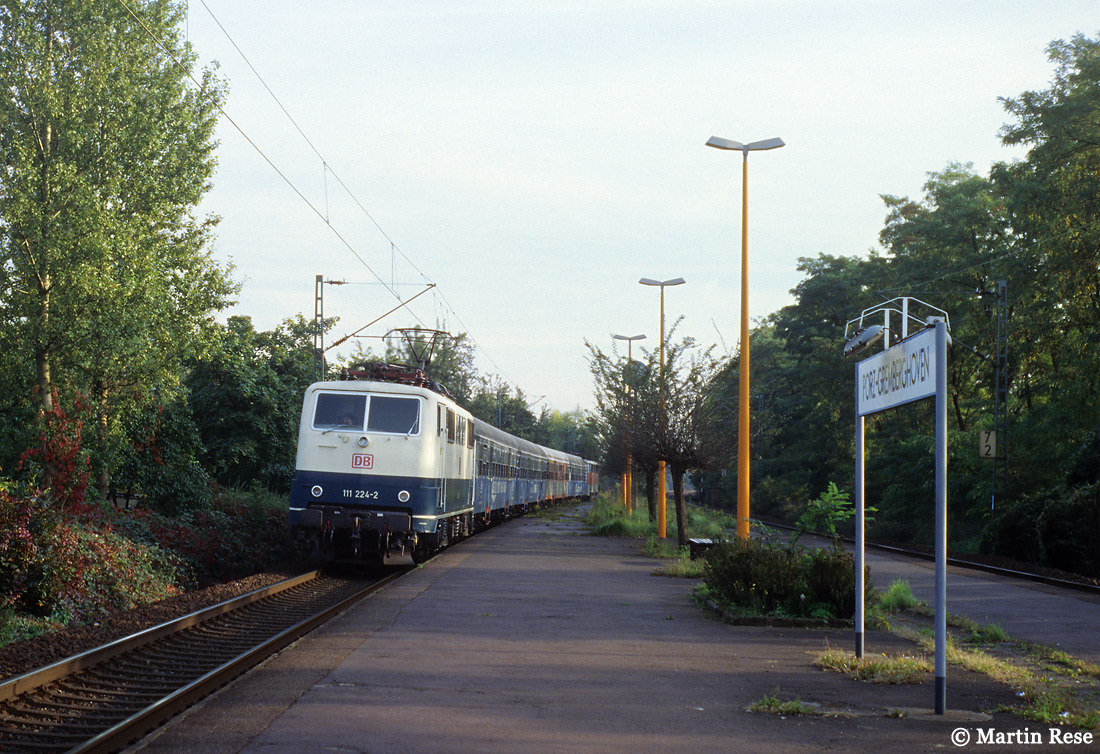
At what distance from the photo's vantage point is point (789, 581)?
12.6 metres

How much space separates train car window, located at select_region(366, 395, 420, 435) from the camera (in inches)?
697

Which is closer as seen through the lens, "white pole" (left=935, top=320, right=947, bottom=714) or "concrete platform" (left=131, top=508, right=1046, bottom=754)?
"concrete platform" (left=131, top=508, right=1046, bottom=754)

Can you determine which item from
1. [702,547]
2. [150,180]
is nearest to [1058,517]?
[702,547]

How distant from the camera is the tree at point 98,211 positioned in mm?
18078

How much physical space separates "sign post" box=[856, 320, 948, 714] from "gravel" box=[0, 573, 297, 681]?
7.05m

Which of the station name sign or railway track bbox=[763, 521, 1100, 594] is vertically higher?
the station name sign

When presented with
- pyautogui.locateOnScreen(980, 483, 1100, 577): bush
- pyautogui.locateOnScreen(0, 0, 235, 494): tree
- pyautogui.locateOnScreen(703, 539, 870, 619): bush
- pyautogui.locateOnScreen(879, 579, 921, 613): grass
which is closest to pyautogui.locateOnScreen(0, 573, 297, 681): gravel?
pyautogui.locateOnScreen(0, 0, 235, 494): tree

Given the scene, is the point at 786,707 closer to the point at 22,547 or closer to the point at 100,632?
the point at 100,632

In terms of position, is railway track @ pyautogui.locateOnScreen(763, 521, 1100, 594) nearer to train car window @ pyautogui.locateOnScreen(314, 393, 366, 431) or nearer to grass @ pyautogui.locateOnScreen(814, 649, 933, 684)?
grass @ pyautogui.locateOnScreen(814, 649, 933, 684)

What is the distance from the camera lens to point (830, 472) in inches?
2051

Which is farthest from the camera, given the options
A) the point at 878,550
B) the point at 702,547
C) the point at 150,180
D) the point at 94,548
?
the point at 878,550

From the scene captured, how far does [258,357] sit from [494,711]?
24.8 m

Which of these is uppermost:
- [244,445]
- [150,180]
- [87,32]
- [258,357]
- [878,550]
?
[87,32]

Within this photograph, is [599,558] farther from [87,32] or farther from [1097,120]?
[1097,120]
